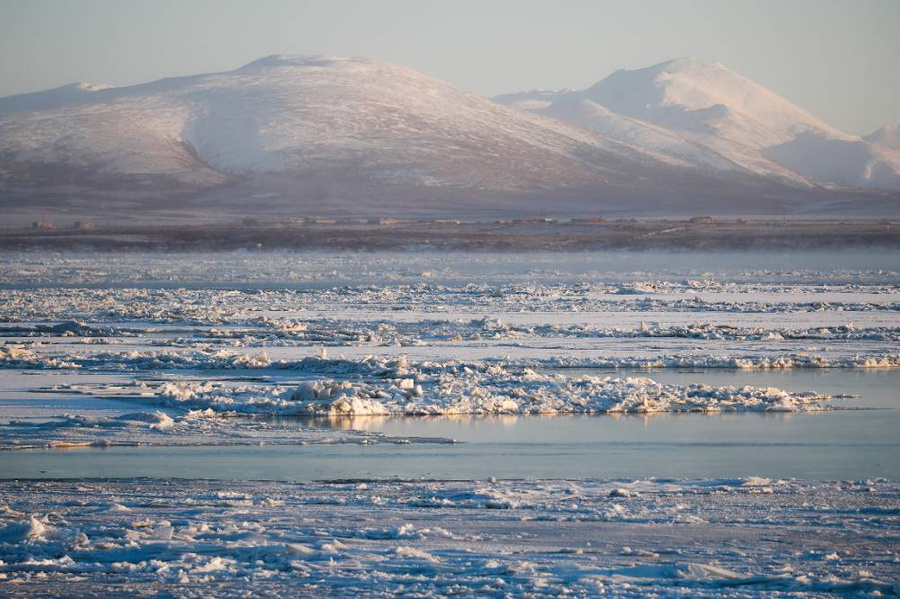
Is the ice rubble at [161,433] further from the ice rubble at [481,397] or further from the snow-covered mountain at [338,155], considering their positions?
the snow-covered mountain at [338,155]

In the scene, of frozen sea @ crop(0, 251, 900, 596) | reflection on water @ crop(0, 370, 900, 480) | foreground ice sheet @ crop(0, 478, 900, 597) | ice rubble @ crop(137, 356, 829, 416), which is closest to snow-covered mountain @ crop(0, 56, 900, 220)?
frozen sea @ crop(0, 251, 900, 596)

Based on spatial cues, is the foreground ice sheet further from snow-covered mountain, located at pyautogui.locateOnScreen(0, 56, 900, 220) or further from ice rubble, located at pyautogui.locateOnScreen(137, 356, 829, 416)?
snow-covered mountain, located at pyautogui.locateOnScreen(0, 56, 900, 220)

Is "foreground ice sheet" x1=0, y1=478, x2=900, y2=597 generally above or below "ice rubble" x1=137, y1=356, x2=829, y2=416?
above

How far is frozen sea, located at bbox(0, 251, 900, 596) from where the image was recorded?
727 centimetres

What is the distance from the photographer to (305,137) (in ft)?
508

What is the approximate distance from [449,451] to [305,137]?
480ft

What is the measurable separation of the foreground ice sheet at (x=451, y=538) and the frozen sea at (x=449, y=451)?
25 mm

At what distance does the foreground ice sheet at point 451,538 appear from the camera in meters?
6.94

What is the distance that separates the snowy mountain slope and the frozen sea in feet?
374

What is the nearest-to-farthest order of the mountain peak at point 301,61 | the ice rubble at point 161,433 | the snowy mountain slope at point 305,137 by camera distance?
the ice rubble at point 161,433 → the snowy mountain slope at point 305,137 → the mountain peak at point 301,61

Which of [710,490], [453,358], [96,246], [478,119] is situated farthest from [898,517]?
[478,119]

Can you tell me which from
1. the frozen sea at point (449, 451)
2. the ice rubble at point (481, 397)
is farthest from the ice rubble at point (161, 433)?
the ice rubble at point (481, 397)

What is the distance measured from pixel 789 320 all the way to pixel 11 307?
665 inches

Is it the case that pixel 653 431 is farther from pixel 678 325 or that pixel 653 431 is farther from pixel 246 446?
pixel 678 325
